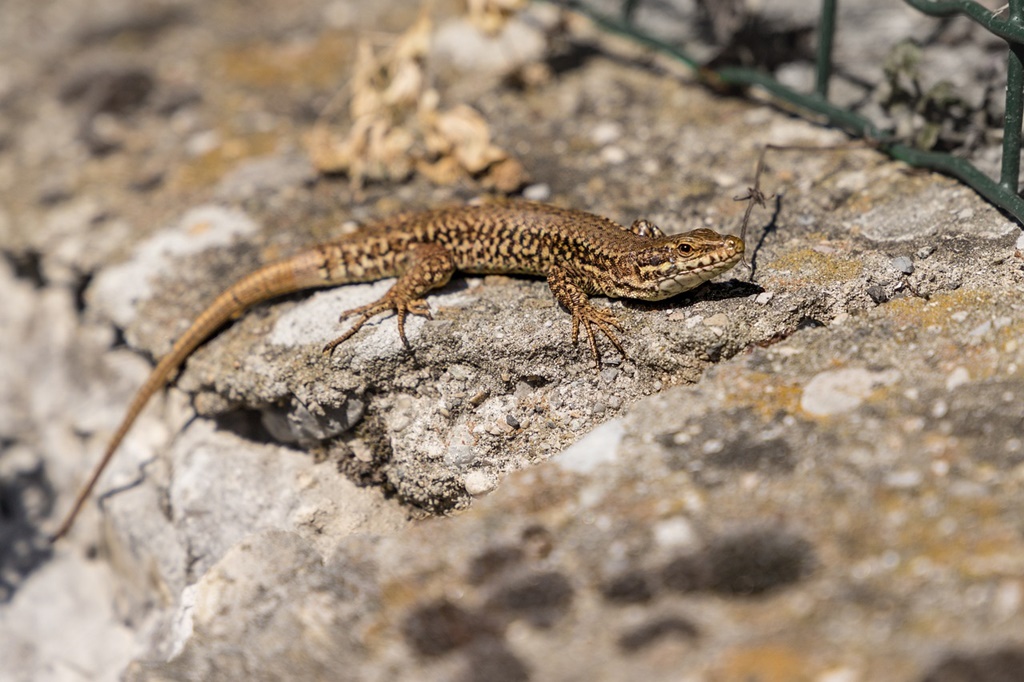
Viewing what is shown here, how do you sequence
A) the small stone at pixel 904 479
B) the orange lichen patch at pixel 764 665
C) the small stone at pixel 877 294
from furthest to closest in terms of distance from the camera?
the small stone at pixel 877 294 → the small stone at pixel 904 479 → the orange lichen patch at pixel 764 665

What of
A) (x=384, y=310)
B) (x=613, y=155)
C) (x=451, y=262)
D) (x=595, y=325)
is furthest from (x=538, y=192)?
(x=595, y=325)

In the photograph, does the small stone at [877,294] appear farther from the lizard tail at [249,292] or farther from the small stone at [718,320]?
the lizard tail at [249,292]

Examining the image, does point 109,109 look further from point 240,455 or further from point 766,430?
point 766,430

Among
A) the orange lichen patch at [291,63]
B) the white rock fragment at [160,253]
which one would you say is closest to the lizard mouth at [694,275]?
the white rock fragment at [160,253]

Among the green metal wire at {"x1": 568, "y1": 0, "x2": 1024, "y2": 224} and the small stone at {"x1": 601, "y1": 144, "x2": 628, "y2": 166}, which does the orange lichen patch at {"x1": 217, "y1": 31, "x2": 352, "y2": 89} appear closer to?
the green metal wire at {"x1": 568, "y1": 0, "x2": 1024, "y2": 224}

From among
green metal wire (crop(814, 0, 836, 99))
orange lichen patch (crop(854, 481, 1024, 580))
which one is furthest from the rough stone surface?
green metal wire (crop(814, 0, 836, 99))

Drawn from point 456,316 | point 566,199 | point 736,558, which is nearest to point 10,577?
point 456,316
